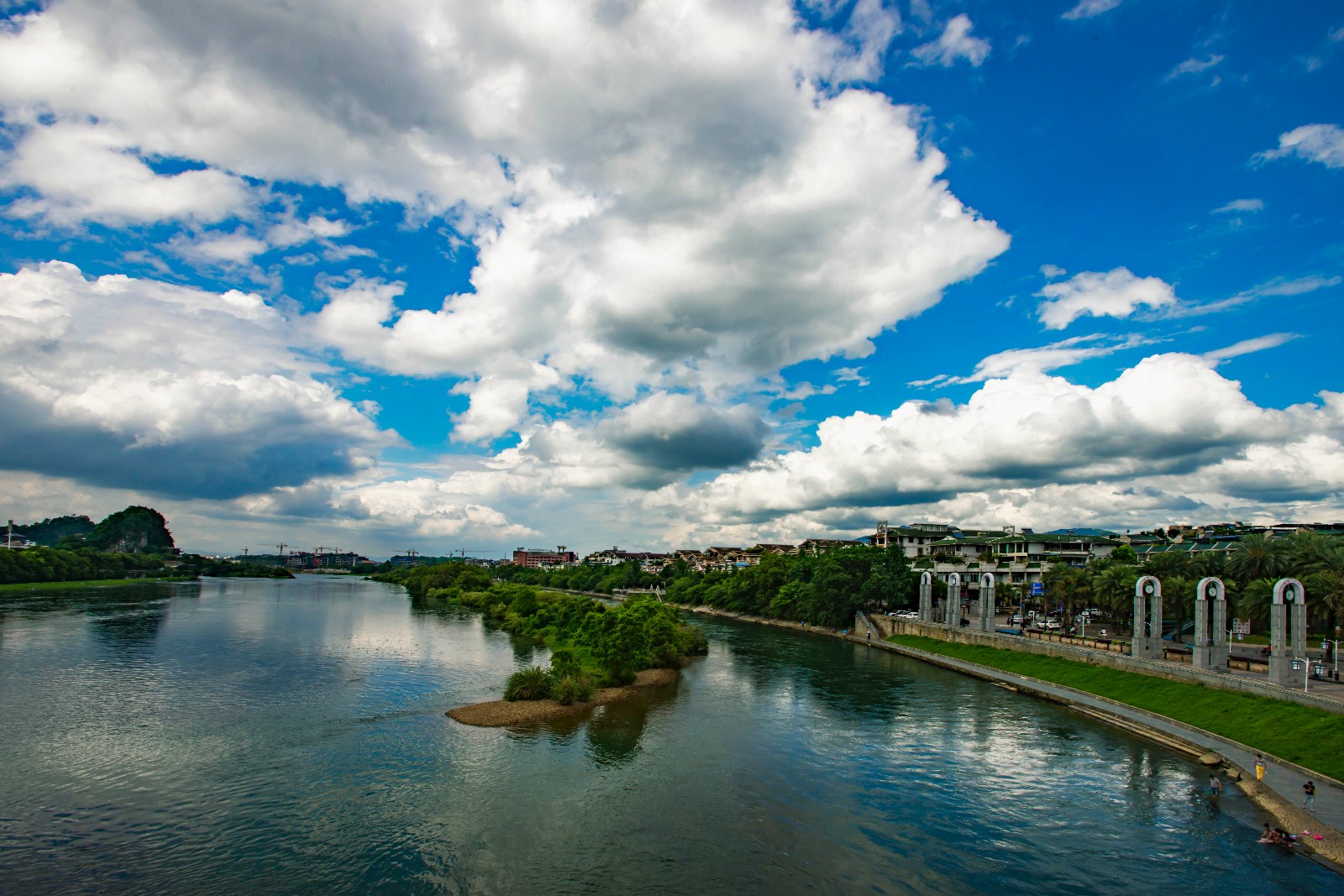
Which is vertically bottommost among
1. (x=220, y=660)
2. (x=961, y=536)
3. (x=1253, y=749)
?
(x=220, y=660)

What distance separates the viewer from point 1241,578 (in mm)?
70938

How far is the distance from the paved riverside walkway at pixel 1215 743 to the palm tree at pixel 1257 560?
25807mm

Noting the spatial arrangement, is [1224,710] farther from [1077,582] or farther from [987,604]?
[1077,582]

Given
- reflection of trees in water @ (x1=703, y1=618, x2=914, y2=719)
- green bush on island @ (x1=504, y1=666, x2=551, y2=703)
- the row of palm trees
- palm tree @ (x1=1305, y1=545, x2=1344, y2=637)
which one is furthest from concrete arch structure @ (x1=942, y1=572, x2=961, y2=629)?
green bush on island @ (x1=504, y1=666, x2=551, y2=703)

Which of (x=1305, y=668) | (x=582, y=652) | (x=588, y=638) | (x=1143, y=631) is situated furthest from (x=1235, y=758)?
(x=588, y=638)

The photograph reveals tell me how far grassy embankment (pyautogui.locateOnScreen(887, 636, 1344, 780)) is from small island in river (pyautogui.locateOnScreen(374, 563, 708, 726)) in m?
35.0

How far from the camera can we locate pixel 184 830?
30219mm

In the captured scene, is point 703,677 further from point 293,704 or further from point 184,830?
point 184,830

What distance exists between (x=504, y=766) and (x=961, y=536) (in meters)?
150

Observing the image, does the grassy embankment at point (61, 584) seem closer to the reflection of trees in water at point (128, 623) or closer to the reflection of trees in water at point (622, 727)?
the reflection of trees in water at point (128, 623)

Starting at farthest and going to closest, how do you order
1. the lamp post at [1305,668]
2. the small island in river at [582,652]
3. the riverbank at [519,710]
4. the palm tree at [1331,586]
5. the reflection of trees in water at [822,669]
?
the reflection of trees in water at [822,669], the palm tree at [1331,586], the small island in river at [582,652], the riverbank at [519,710], the lamp post at [1305,668]

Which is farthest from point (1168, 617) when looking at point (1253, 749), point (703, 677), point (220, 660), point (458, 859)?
point (220, 660)

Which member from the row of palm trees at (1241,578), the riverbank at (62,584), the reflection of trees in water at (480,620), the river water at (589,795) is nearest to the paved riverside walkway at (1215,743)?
the river water at (589,795)

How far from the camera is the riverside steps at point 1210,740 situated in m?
30.6
